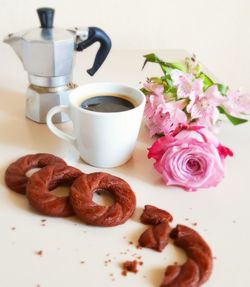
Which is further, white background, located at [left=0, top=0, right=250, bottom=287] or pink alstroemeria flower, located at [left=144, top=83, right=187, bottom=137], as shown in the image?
pink alstroemeria flower, located at [left=144, top=83, right=187, bottom=137]

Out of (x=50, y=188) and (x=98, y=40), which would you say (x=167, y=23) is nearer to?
(x=98, y=40)

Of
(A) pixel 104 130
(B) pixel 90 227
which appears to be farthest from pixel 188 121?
(B) pixel 90 227

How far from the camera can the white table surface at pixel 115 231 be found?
43cm

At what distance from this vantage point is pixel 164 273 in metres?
0.44

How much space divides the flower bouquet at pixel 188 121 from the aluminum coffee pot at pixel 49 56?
0.44 ft

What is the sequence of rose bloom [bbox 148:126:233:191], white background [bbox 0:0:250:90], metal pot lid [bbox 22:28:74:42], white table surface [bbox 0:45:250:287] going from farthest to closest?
white background [bbox 0:0:250:90] < metal pot lid [bbox 22:28:74:42] < rose bloom [bbox 148:126:233:191] < white table surface [bbox 0:45:250:287]

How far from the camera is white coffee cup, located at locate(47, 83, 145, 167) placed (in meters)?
0.58

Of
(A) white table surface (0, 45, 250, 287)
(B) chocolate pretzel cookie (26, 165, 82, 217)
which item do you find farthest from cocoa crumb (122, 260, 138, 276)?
(B) chocolate pretzel cookie (26, 165, 82, 217)

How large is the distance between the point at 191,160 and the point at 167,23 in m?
0.87

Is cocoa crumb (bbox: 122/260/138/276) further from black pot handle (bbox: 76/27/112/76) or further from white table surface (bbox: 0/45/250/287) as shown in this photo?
black pot handle (bbox: 76/27/112/76)

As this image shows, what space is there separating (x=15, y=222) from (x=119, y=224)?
133 millimetres

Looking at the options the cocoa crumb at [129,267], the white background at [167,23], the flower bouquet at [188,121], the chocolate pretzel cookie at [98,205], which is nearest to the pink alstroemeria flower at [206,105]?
the flower bouquet at [188,121]

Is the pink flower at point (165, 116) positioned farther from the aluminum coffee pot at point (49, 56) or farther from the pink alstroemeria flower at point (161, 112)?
the aluminum coffee pot at point (49, 56)

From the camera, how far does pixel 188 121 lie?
0.65 meters
